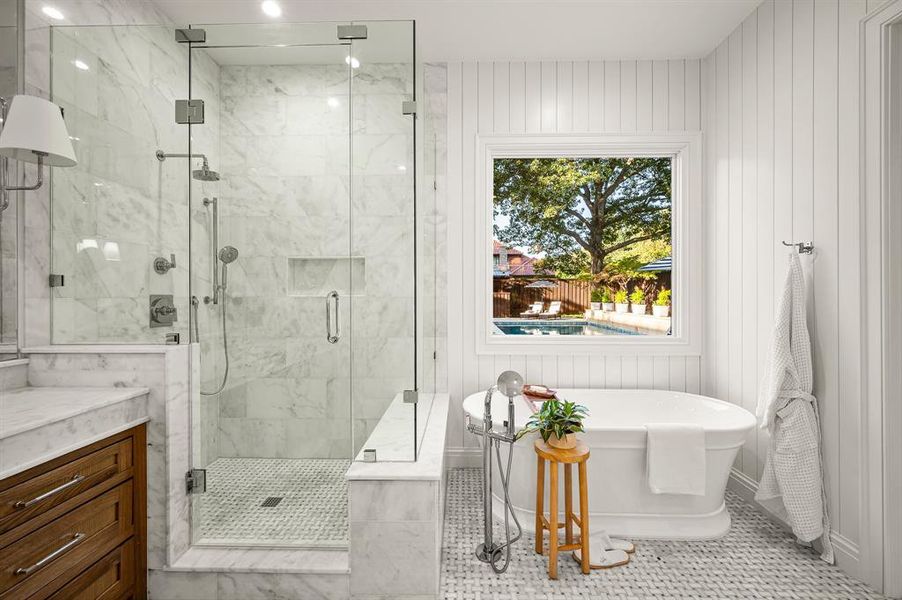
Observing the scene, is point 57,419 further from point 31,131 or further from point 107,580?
point 31,131

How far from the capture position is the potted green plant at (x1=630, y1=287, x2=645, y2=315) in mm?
3172

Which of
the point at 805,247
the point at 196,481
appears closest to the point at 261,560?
the point at 196,481

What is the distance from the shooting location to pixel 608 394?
294 centimetres

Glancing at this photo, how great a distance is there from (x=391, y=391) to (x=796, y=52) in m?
2.60

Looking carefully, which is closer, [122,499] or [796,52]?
[122,499]

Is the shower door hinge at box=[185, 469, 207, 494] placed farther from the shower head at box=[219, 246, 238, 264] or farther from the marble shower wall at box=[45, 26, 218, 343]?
the shower head at box=[219, 246, 238, 264]

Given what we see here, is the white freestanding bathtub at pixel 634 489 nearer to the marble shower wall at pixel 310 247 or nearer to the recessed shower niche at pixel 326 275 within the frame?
the marble shower wall at pixel 310 247

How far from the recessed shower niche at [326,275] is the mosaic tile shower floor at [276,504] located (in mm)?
744

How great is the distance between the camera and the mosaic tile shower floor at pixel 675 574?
5.86 feet

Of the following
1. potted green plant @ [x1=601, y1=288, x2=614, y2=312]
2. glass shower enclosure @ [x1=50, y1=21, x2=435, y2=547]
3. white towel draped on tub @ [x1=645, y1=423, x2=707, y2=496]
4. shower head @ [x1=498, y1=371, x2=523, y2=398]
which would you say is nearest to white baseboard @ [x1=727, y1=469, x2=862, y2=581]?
white towel draped on tub @ [x1=645, y1=423, x2=707, y2=496]

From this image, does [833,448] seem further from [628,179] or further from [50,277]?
[50,277]

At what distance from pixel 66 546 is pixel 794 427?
2876 millimetres

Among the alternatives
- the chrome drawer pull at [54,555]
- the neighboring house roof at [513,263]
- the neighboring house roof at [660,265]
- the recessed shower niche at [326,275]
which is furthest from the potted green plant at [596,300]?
the chrome drawer pull at [54,555]

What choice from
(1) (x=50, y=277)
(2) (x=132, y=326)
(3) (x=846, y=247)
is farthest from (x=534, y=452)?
(1) (x=50, y=277)
